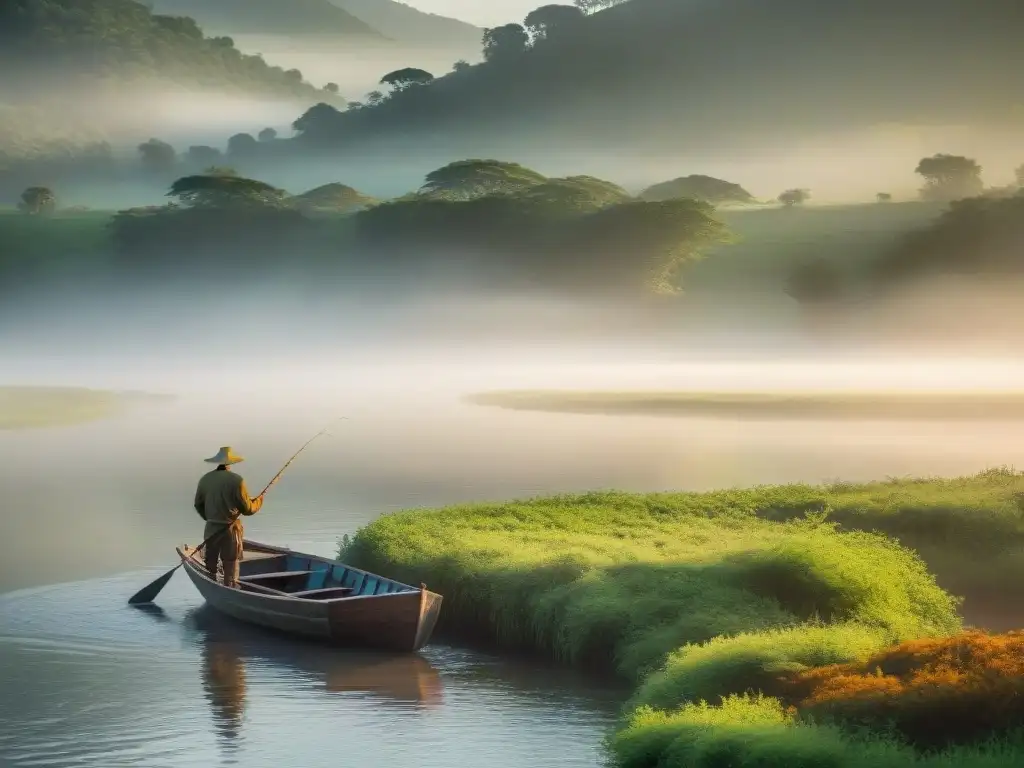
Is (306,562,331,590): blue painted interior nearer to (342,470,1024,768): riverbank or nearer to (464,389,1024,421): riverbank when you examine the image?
(342,470,1024,768): riverbank

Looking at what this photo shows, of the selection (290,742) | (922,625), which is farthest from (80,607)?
(922,625)

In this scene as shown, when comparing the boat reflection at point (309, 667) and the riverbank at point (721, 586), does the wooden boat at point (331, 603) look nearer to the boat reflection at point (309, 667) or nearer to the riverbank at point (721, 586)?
the boat reflection at point (309, 667)

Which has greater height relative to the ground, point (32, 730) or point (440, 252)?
point (440, 252)

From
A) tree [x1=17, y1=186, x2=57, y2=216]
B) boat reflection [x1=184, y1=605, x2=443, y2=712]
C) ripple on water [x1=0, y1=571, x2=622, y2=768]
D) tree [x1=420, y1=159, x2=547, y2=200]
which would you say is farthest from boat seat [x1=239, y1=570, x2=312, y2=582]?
tree [x1=17, y1=186, x2=57, y2=216]

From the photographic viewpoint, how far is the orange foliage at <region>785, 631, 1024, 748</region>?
49.7 feet

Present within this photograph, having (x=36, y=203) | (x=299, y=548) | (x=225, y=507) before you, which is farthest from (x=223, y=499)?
(x=36, y=203)

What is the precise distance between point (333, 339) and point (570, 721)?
15782 centimetres

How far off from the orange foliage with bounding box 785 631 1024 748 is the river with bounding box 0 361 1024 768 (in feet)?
12.5

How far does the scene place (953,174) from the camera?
579 ft

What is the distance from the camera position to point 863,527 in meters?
32.3

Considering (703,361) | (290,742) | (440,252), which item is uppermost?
(440,252)

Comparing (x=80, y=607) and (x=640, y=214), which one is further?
(x=640, y=214)

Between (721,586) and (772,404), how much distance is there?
106 meters

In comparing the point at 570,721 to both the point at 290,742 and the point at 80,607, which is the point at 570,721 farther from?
the point at 80,607
